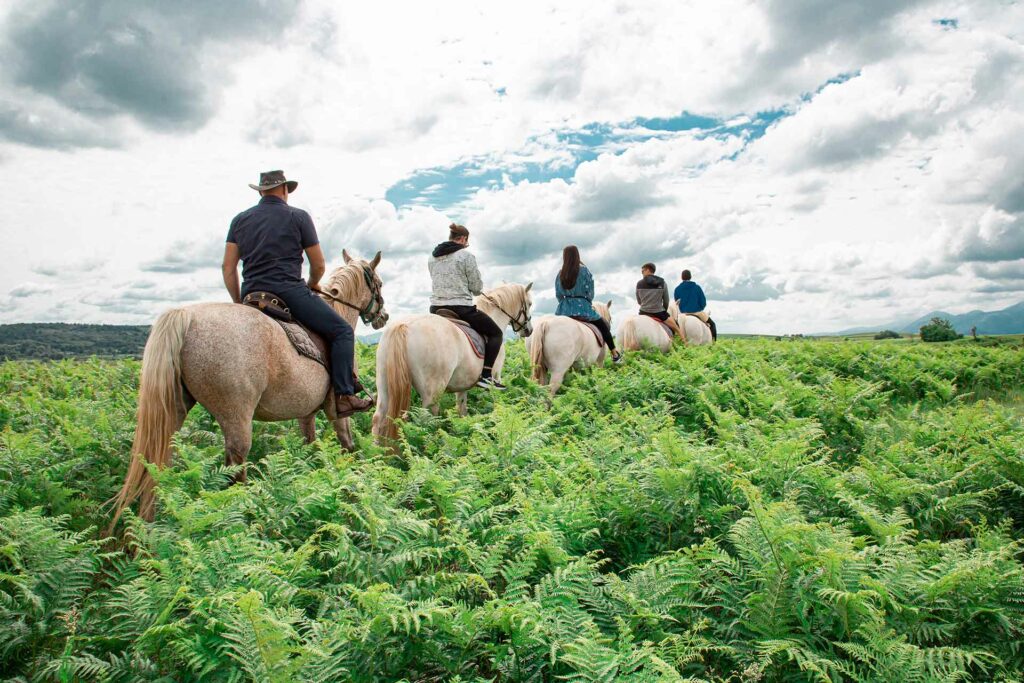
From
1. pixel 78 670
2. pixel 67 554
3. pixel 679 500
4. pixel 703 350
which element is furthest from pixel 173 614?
pixel 703 350

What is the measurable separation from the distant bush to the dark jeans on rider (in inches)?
1173

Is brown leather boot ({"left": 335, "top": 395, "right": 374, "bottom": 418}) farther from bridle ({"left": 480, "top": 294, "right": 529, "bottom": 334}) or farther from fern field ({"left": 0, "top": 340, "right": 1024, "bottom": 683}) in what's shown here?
bridle ({"left": 480, "top": 294, "right": 529, "bottom": 334})

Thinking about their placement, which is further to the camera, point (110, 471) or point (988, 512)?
point (110, 471)

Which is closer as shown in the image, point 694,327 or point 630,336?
point 630,336

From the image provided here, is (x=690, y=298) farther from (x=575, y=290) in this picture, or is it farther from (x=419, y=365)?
(x=419, y=365)

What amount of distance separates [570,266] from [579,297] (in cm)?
75

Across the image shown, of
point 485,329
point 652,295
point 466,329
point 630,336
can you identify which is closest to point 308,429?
point 466,329

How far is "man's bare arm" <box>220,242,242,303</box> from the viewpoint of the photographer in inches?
255

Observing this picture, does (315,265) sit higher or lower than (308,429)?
higher

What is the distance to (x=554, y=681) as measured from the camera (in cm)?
286

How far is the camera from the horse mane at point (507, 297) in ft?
33.9

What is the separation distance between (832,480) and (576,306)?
27.2 feet

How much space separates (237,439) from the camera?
5.69m

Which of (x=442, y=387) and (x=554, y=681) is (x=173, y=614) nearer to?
(x=554, y=681)
